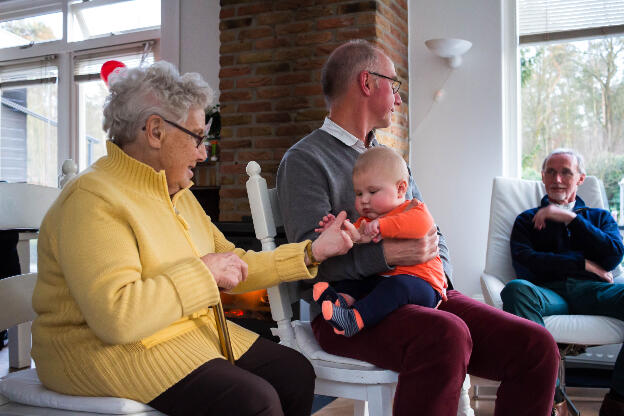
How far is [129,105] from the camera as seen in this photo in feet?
4.05

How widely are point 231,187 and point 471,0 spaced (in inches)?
72.5

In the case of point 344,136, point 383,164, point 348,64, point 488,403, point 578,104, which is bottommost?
point 488,403

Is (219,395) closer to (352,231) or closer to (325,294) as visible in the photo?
(325,294)

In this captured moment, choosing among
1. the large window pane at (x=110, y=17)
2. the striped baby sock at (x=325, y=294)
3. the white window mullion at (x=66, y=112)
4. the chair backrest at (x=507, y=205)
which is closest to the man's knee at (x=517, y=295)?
the chair backrest at (x=507, y=205)

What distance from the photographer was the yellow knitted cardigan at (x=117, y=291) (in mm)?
1014

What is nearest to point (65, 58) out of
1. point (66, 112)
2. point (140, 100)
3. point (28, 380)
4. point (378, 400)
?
point (66, 112)

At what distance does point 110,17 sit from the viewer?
515 centimetres

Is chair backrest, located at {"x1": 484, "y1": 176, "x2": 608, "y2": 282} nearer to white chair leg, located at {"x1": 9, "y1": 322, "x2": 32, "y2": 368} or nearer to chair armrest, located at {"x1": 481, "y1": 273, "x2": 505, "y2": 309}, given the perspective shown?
chair armrest, located at {"x1": 481, "y1": 273, "x2": 505, "y2": 309}

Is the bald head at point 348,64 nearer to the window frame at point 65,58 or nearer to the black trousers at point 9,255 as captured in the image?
the black trousers at point 9,255

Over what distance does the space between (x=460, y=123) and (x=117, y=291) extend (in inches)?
110

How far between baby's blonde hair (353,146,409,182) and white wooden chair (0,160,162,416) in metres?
0.78

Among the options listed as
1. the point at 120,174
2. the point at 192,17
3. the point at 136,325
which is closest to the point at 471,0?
the point at 192,17

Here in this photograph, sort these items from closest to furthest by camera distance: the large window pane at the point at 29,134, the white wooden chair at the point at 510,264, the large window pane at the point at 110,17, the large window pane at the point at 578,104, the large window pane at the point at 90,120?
the white wooden chair at the point at 510,264 → the large window pane at the point at 578,104 → the large window pane at the point at 110,17 → the large window pane at the point at 90,120 → the large window pane at the point at 29,134

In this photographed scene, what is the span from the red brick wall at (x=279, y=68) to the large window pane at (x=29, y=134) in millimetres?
2582
